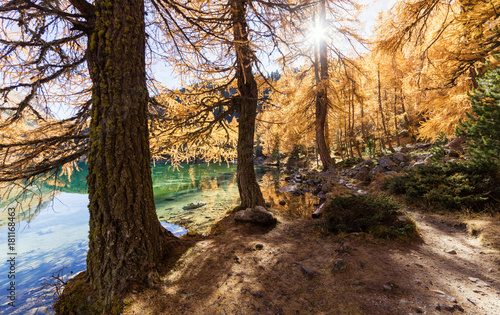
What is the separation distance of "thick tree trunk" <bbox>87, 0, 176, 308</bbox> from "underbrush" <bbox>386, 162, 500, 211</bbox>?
6692 mm

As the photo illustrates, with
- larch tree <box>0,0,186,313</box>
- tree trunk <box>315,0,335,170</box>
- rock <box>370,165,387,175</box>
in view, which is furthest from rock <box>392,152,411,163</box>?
larch tree <box>0,0,186,313</box>

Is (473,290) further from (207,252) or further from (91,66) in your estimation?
(91,66)

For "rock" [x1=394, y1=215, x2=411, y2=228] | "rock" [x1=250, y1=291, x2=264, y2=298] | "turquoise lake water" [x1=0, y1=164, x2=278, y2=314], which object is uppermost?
"rock" [x1=394, y1=215, x2=411, y2=228]

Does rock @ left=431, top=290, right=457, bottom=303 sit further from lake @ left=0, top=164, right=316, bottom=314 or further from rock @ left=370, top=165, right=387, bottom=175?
rock @ left=370, top=165, right=387, bottom=175

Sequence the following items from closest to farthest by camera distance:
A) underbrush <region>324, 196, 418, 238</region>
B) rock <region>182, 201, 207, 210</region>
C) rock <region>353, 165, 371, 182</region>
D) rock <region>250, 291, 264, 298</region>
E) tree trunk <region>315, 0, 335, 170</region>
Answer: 1. rock <region>250, 291, 264, 298</region>
2. underbrush <region>324, 196, 418, 238</region>
3. rock <region>182, 201, 207, 210</region>
4. rock <region>353, 165, 371, 182</region>
5. tree trunk <region>315, 0, 335, 170</region>

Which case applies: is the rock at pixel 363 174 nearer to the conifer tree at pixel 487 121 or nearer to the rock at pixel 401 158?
the rock at pixel 401 158

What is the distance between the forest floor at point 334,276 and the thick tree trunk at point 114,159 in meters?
0.43

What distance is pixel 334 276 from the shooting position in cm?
246

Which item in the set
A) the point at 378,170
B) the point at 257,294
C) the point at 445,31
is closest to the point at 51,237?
the point at 257,294

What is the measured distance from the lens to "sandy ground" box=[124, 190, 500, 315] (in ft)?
6.56

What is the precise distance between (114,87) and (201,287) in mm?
2636

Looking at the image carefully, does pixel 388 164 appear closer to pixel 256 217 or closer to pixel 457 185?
pixel 457 185

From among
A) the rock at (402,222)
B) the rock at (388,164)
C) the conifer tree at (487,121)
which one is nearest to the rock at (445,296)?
the rock at (402,222)

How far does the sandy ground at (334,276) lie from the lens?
2.00 meters
